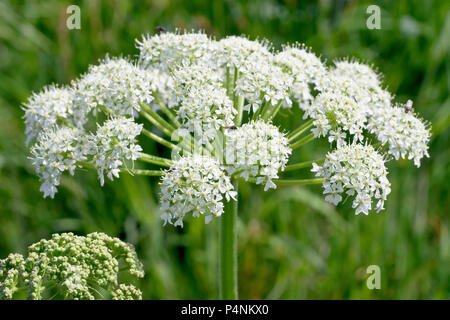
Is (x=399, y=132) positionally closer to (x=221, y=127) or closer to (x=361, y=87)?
(x=361, y=87)

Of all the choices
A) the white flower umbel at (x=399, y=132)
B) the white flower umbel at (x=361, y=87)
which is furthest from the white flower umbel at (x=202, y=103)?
the white flower umbel at (x=399, y=132)

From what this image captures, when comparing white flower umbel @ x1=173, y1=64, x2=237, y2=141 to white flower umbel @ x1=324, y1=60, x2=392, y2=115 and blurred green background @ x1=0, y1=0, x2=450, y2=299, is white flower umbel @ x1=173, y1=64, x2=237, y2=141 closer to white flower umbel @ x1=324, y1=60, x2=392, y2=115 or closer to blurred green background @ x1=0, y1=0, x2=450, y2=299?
white flower umbel @ x1=324, y1=60, x2=392, y2=115

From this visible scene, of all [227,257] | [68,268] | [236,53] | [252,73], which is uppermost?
[236,53]

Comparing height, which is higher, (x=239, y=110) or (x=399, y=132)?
(x=239, y=110)

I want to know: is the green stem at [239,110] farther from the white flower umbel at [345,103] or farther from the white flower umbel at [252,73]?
the white flower umbel at [345,103]

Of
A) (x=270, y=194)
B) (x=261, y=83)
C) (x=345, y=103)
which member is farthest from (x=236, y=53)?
(x=270, y=194)
